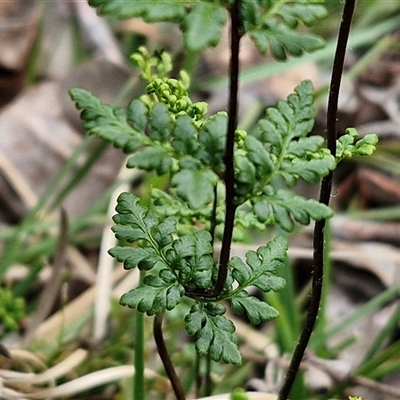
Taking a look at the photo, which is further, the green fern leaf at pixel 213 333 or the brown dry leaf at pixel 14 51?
the brown dry leaf at pixel 14 51

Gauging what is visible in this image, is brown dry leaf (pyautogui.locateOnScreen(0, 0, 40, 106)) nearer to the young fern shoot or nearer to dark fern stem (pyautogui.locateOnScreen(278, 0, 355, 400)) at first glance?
the young fern shoot

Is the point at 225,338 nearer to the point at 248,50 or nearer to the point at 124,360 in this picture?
the point at 124,360

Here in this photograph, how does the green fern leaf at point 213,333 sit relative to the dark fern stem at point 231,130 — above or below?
below

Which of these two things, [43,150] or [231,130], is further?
[43,150]

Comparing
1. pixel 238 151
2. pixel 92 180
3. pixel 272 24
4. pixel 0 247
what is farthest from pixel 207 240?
pixel 92 180

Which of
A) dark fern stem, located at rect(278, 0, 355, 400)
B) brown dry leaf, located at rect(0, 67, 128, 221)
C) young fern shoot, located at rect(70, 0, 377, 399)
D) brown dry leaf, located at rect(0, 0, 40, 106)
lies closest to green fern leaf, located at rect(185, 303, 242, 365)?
young fern shoot, located at rect(70, 0, 377, 399)

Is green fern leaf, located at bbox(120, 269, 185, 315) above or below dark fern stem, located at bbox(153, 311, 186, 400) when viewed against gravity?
above

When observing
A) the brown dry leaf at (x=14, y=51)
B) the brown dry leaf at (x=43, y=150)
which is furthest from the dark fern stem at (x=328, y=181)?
the brown dry leaf at (x=14, y=51)

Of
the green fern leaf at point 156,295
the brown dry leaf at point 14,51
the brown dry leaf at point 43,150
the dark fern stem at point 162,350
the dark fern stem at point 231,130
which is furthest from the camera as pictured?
the brown dry leaf at point 14,51

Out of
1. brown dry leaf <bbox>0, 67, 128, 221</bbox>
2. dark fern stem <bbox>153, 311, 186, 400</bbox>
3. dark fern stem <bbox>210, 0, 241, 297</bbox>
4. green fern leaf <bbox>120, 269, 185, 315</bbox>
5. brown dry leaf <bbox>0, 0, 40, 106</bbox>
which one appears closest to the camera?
dark fern stem <bbox>210, 0, 241, 297</bbox>

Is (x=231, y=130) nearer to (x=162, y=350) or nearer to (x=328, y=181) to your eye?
(x=328, y=181)

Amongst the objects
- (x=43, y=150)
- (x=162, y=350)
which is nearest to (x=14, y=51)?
(x=43, y=150)

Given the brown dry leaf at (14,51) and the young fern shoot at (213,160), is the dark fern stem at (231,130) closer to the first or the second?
the young fern shoot at (213,160)
